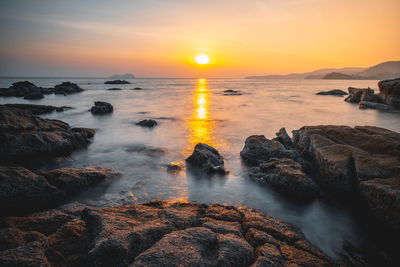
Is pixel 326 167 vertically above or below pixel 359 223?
above

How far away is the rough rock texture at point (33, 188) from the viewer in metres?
4.52

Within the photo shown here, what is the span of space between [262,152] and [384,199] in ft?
14.4

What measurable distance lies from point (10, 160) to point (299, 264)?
32.4 ft

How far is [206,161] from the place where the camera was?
26.0ft

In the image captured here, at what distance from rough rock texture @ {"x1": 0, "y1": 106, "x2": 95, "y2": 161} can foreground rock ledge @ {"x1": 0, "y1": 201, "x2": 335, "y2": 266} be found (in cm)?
493

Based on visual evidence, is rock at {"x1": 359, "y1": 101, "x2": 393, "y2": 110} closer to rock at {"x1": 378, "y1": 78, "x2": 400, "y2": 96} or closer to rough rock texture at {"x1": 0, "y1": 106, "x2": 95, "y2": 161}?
rock at {"x1": 378, "y1": 78, "x2": 400, "y2": 96}

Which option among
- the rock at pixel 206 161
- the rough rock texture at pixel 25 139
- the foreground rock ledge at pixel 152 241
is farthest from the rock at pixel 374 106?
the rough rock texture at pixel 25 139

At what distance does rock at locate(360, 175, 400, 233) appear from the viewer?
411 cm

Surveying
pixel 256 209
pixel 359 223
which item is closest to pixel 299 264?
pixel 256 209

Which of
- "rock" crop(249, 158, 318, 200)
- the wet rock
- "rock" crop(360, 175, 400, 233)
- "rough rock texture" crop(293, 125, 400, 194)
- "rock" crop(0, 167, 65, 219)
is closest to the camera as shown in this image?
"rock" crop(360, 175, 400, 233)

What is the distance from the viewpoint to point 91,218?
12.2 feet

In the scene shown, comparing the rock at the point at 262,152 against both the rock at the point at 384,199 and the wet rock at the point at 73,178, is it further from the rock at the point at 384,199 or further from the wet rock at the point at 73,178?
the wet rock at the point at 73,178

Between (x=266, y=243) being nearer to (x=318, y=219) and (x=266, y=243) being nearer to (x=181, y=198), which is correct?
(x=318, y=219)

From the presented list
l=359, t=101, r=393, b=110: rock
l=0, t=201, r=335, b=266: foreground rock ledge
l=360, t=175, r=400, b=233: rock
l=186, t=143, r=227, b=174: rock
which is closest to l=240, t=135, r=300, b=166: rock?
l=186, t=143, r=227, b=174: rock
